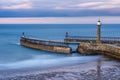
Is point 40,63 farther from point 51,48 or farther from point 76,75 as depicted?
point 51,48

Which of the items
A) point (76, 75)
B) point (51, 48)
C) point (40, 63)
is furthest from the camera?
point (51, 48)

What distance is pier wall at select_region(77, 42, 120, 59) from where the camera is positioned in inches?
1328

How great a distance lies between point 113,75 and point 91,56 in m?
13.1

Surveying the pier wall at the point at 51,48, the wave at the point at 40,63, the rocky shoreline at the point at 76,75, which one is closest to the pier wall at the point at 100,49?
the pier wall at the point at 51,48

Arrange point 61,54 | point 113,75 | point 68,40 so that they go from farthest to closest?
point 68,40
point 61,54
point 113,75

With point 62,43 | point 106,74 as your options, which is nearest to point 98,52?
point 62,43

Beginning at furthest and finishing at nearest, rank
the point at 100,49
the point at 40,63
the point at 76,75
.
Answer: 1. the point at 100,49
2. the point at 40,63
3. the point at 76,75

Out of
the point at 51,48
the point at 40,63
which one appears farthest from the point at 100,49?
the point at 51,48

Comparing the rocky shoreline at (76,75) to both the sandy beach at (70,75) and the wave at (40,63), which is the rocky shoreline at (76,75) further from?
the wave at (40,63)

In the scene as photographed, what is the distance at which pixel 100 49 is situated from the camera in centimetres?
3744

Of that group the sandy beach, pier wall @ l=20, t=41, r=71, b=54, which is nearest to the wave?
the sandy beach

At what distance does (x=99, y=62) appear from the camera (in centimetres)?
3178

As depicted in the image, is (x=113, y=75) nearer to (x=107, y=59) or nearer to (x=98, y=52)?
(x=107, y=59)

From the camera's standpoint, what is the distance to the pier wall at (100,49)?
111 feet
